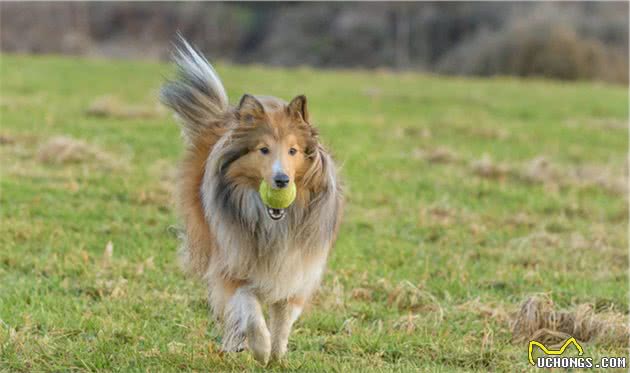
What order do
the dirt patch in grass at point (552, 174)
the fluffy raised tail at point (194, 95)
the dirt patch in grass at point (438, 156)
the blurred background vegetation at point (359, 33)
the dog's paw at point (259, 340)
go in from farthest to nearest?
the blurred background vegetation at point (359, 33) < the dirt patch in grass at point (438, 156) < the dirt patch in grass at point (552, 174) < the fluffy raised tail at point (194, 95) < the dog's paw at point (259, 340)

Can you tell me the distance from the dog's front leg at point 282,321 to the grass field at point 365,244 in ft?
0.33

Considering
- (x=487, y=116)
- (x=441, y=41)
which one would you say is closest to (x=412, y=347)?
(x=487, y=116)

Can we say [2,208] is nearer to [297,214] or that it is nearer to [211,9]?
[297,214]

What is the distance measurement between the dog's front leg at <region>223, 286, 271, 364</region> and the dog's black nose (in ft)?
2.33

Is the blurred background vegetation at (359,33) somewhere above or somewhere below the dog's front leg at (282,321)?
above

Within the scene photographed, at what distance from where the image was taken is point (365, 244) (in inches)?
312

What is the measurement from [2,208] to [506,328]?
478 centimetres

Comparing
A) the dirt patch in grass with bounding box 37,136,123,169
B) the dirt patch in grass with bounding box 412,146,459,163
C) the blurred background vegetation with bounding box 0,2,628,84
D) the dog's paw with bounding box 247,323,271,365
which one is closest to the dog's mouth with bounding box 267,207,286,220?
the dog's paw with bounding box 247,323,271,365

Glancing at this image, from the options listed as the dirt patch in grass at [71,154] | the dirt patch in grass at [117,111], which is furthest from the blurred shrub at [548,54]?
the dirt patch in grass at [71,154]

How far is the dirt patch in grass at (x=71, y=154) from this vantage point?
10.3 metres

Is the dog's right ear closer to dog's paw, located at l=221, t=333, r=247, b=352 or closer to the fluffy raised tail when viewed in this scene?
the fluffy raised tail

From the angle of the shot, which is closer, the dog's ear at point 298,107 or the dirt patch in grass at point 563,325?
the dog's ear at point 298,107

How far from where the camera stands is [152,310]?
5812 mm

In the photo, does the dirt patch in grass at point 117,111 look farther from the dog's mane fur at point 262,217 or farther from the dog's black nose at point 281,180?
the dog's black nose at point 281,180
